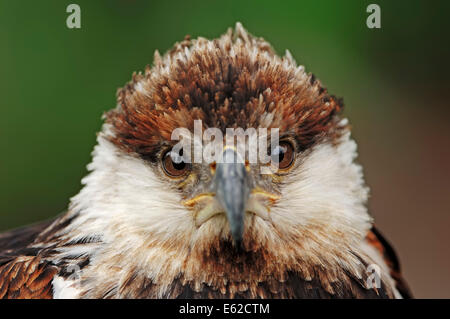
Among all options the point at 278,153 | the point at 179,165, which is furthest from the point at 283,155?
the point at 179,165

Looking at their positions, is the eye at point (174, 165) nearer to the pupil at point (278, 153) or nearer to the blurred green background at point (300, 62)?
the pupil at point (278, 153)

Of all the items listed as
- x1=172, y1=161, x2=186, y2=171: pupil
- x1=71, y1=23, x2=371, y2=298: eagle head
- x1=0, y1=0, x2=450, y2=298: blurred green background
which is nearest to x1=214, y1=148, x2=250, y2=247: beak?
x1=71, y1=23, x2=371, y2=298: eagle head

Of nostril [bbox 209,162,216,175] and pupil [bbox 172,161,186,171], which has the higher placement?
pupil [bbox 172,161,186,171]

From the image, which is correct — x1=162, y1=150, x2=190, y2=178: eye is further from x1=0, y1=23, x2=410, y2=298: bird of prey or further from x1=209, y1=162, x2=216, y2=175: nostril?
x1=209, y1=162, x2=216, y2=175: nostril

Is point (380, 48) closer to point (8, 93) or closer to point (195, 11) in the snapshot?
point (195, 11)

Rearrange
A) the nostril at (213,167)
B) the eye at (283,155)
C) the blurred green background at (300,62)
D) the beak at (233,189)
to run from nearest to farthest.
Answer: the beak at (233,189)
the nostril at (213,167)
the eye at (283,155)
the blurred green background at (300,62)

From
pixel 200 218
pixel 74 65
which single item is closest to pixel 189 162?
pixel 200 218

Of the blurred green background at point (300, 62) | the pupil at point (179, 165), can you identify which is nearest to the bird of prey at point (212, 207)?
the pupil at point (179, 165)
